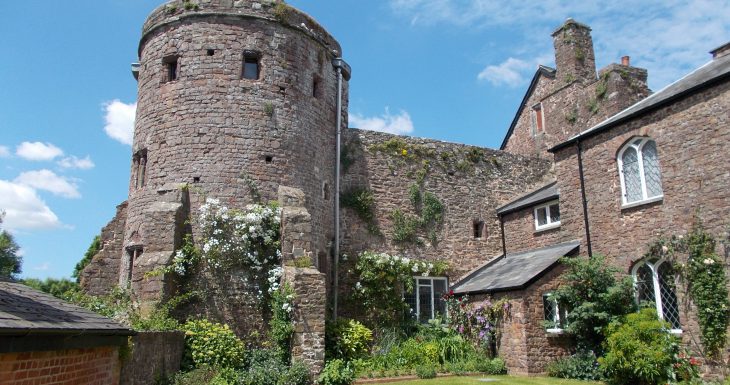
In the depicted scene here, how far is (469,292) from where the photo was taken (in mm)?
16703

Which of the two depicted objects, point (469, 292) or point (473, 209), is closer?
point (469, 292)

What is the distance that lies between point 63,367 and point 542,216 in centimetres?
1461

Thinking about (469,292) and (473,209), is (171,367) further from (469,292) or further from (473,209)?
(473,209)

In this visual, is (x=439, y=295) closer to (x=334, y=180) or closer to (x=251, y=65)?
(x=334, y=180)

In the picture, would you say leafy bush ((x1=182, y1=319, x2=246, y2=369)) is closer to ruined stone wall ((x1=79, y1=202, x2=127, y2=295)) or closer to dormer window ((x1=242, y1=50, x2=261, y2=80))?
ruined stone wall ((x1=79, y1=202, x2=127, y2=295))

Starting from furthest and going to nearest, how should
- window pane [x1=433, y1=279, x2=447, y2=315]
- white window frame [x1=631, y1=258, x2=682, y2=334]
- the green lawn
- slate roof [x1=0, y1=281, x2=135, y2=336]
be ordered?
1. window pane [x1=433, y1=279, x2=447, y2=315]
2. white window frame [x1=631, y1=258, x2=682, y2=334]
3. the green lawn
4. slate roof [x1=0, y1=281, x2=135, y2=336]

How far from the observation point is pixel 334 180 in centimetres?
1797

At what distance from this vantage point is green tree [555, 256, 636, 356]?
13.6 m

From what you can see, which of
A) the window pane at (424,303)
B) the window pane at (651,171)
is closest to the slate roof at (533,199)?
the window pane at (651,171)

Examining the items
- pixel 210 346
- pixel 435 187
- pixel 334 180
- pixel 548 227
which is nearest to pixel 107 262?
pixel 210 346

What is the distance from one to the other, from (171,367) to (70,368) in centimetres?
442

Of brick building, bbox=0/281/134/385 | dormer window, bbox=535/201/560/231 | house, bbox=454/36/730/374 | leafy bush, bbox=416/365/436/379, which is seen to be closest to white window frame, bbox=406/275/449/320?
house, bbox=454/36/730/374

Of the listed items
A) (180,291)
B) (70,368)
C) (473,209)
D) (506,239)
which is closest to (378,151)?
(473,209)

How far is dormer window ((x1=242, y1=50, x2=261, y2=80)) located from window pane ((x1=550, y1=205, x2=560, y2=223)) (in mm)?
9876
